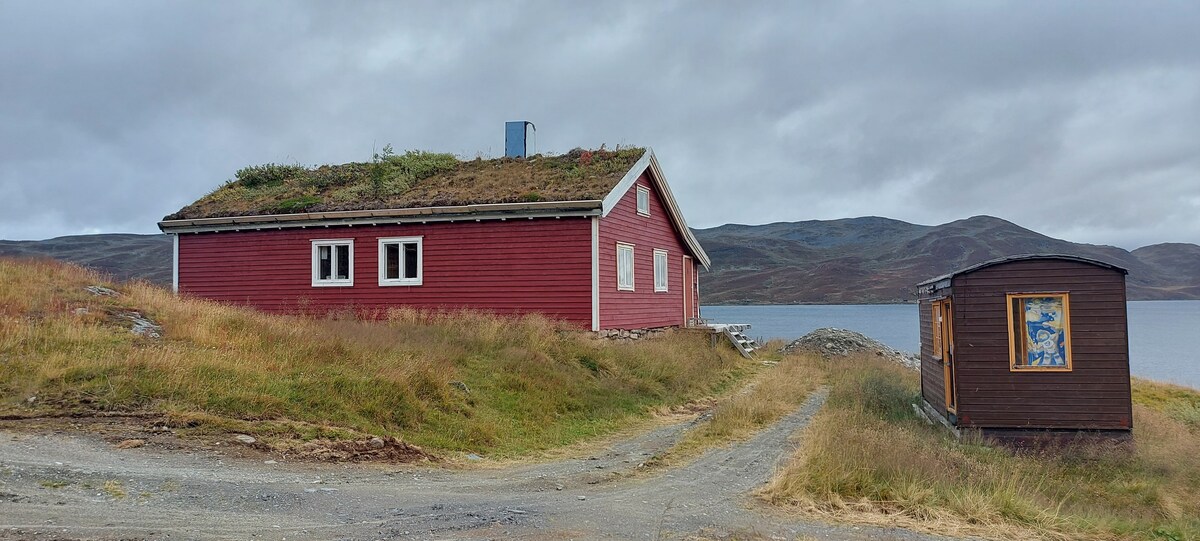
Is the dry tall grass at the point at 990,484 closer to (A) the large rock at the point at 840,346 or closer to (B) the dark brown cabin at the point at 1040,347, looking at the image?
(B) the dark brown cabin at the point at 1040,347

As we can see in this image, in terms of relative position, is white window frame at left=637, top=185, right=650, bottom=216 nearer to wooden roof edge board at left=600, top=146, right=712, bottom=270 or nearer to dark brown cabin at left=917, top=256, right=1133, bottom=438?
wooden roof edge board at left=600, top=146, right=712, bottom=270

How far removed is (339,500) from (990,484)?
6945 millimetres

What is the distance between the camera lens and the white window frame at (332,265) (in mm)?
21891

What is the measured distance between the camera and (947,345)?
1462 centimetres

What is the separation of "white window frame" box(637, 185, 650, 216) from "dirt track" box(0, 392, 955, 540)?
14446 mm

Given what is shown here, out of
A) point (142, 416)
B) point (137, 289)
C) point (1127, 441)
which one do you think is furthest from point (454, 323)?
point (1127, 441)

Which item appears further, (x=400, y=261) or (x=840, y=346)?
(x=840, y=346)

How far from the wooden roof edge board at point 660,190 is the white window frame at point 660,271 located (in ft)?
5.07

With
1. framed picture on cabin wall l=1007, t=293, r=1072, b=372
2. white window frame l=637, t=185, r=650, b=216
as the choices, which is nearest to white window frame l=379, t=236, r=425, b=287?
white window frame l=637, t=185, r=650, b=216

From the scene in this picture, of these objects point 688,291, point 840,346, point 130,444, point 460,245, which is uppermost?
point 460,245

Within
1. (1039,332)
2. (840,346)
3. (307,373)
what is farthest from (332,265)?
(840,346)

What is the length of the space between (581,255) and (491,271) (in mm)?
2496

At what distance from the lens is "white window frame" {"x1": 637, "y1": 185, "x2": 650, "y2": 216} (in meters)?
23.7

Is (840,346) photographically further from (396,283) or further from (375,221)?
(375,221)
